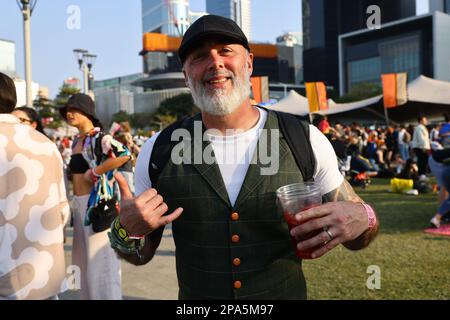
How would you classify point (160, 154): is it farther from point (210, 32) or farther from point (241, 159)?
point (210, 32)

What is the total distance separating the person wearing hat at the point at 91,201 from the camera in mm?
3490

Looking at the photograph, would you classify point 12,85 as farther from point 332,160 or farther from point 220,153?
point 332,160

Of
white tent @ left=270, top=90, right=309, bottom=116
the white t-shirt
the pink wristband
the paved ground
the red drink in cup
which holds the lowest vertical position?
the paved ground

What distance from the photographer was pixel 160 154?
1692 millimetres

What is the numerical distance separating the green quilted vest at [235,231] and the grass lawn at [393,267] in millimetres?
2544

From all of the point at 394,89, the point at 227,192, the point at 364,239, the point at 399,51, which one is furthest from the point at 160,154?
the point at 399,51

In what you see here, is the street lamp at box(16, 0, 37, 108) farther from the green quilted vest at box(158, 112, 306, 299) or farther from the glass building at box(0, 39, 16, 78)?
the green quilted vest at box(158, 112, 306, 299)

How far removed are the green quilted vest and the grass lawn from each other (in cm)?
254

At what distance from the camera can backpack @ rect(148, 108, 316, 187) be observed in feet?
5.36

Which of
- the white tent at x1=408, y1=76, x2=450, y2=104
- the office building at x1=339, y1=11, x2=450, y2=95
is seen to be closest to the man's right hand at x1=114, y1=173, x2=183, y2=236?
the white tent at x1=408, y1=76, x2=450, y2=104

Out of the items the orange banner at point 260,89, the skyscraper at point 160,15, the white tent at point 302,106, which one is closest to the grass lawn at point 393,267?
the orange banner at point 260,89

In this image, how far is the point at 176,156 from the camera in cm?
169
